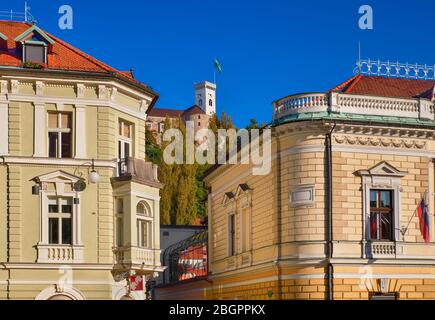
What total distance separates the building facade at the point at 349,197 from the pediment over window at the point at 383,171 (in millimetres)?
42

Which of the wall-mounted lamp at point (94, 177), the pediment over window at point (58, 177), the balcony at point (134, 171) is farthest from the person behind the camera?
the balcony at point (134, 171)

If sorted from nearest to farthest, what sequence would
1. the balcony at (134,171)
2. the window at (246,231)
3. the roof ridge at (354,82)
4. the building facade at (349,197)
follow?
the balcony at (134,171) → the building facade at (349,197) → the roof ridge at (354,82) → the window at (246,231)

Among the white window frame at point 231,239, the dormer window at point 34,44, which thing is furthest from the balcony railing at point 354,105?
the dormer window at point 34,44

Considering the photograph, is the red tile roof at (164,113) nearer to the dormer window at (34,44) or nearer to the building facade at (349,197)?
the building facade at (349,197)

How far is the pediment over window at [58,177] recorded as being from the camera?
34619mm

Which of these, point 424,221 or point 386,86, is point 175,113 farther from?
point 424,221

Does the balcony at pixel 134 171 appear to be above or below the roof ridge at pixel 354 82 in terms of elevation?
below

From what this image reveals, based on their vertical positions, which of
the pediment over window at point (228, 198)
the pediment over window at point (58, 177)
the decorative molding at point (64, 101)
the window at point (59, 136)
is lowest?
the pediment over window at point (58, 177)

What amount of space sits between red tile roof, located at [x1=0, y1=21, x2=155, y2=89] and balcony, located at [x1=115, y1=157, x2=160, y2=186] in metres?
3.41

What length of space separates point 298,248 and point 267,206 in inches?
152

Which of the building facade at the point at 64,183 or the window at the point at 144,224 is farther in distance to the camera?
the window at the point at 144,224

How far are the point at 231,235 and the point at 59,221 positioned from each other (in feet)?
46.0

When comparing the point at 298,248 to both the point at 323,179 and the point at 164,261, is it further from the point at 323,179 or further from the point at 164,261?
the point at 164,261
